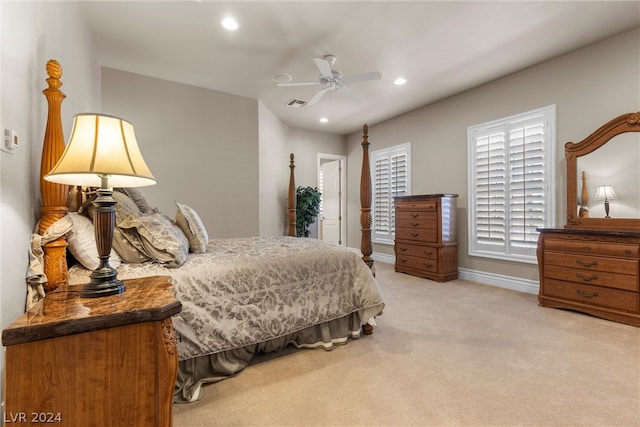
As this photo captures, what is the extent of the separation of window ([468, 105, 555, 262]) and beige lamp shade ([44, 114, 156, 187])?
13.8ft

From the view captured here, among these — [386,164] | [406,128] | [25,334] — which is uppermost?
[406,128]

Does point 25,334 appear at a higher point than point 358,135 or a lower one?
lower

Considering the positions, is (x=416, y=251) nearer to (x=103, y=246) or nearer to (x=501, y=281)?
(x=501, y=281)

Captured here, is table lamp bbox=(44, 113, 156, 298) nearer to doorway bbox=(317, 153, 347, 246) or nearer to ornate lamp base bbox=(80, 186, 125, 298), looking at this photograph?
ornate lamp base bbox=(80, 186, 125, 298)

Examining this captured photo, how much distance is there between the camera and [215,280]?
181 centimetres

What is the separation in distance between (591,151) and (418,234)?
2237 mm

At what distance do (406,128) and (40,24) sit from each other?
4950 mm

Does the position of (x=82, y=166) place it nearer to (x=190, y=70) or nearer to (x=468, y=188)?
(x=190, y=70)

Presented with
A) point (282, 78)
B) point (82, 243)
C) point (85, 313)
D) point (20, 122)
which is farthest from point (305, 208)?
point (85, 313)

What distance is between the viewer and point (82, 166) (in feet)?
3.55

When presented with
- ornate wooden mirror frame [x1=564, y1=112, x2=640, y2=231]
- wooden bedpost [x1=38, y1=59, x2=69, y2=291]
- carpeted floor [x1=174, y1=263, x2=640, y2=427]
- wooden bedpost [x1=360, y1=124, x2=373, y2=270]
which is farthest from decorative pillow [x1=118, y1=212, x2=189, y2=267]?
ornate wooden mirror frame [x1=564, y1=112, x2=640, y2=231]

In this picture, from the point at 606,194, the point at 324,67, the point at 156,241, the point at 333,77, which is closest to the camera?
the point at 156,241

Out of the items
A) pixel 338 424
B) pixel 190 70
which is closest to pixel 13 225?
pixel 338 424

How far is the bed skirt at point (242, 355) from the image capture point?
5.68 ft
